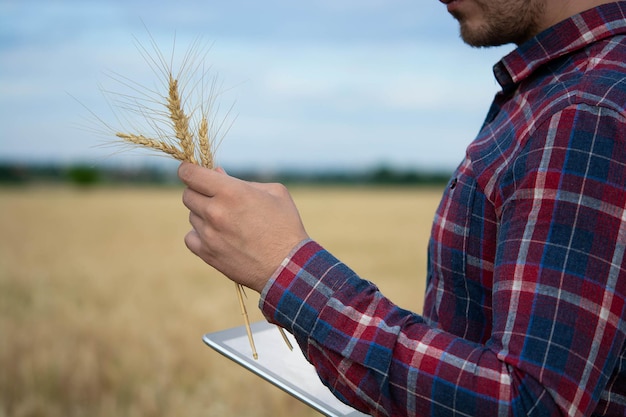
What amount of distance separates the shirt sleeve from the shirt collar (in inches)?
12.2

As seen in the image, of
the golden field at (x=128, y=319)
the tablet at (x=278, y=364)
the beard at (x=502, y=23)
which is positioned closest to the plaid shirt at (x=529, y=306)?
the tablet at (x=278, y=364)

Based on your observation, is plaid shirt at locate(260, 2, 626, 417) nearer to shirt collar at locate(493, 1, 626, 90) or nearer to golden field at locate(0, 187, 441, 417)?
shirt collar at locate(493, 1, 626, 90)

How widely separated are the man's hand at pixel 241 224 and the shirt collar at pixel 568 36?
0.65 metres

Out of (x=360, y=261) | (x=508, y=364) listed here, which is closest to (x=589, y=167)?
(x=508, y=364)

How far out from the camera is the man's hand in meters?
0.97

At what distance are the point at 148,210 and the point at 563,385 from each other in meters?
17.6

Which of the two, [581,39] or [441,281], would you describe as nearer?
[581,39]

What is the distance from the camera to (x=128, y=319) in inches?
205

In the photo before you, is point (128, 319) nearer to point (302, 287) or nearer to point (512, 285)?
point (302, 287)

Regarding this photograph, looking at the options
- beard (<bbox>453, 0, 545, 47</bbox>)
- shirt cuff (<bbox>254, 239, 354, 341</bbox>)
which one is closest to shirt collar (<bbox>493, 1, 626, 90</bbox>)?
beard (<bbox>453, 0, 545, 47</bbox>)

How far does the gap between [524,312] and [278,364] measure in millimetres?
538

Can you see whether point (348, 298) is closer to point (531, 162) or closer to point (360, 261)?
point (531, 162)

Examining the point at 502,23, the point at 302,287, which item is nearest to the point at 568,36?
the point at 502,23

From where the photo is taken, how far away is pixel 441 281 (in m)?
1.31
